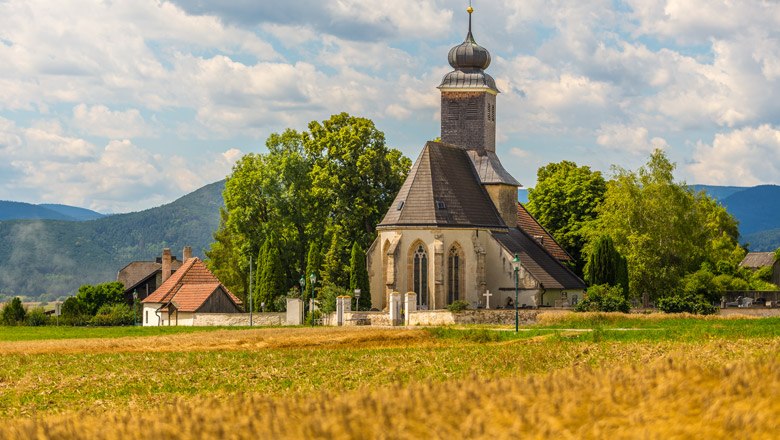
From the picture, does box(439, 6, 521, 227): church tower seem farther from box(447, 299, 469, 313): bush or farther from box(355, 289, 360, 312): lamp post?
box(447, 299, 469, 313): bush

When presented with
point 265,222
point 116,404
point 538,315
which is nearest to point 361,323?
point 538,315

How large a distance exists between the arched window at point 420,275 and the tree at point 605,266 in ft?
34.2

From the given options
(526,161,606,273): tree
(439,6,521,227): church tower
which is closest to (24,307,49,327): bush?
(439,6,521,227): church tower

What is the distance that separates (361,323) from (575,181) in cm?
3098

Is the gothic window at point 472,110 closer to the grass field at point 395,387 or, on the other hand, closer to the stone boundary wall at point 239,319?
the stone boundary wall at point 239,319

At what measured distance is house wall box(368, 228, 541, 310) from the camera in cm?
6744

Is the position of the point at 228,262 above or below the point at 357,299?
above

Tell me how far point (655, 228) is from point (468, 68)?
16290 millimetres

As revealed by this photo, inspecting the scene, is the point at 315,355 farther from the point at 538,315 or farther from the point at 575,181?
the point at 575,181

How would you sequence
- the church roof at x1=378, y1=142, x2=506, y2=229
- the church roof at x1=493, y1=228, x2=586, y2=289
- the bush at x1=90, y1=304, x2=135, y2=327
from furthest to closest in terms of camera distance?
the bush at x1=90, y1=304, x2=135, y2=327
the church roof at x1=493, y1=228, x2=586, y2=289
the church roof at x1=378, y1=142, x2=506, y2=229

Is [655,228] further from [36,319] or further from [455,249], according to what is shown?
[36,319]

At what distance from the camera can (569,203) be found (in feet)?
287

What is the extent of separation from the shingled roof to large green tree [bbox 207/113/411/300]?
361 centimetres

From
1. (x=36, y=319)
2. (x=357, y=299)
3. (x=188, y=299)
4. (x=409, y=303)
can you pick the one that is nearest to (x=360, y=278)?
(x=357, y=299)
